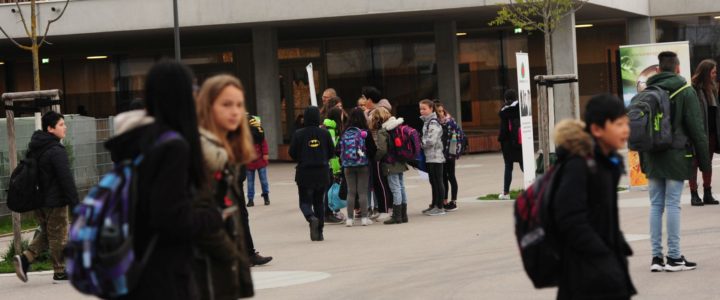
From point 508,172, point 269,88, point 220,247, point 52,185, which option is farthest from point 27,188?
point 269,88

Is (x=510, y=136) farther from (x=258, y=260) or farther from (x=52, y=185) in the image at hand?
(x=52, y=185)

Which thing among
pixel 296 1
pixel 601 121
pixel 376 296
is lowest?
pixel 376 296

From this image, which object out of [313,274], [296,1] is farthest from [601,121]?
[296,1]

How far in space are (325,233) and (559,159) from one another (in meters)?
10.1

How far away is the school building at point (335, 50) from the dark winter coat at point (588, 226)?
2749 cm

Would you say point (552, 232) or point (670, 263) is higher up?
point (552, 232)

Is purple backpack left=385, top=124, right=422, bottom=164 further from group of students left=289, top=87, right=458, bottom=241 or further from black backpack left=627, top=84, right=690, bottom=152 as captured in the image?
black backpack left=627, top=84, right=690, bottom=152

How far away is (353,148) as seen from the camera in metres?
16.0

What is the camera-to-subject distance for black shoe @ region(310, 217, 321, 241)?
14.8m

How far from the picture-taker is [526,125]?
18078 mm

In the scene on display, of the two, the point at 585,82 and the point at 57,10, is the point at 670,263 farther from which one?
A: the point at 585,82

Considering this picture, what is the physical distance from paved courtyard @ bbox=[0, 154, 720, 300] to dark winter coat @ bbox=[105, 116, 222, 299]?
5.13 meters

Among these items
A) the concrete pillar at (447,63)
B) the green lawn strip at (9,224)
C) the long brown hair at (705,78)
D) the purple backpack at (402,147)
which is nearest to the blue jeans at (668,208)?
the long brown hair at (705,78)

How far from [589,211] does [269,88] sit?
30826mm
